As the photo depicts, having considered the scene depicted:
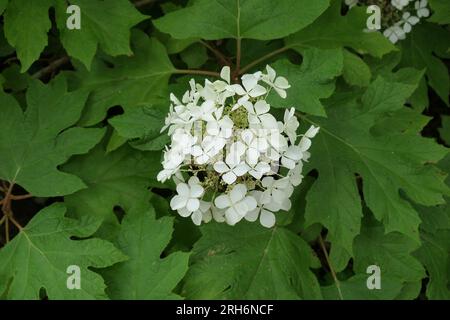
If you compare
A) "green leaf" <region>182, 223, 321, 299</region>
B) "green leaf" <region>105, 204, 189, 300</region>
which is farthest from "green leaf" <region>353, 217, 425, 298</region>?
"green leaf" <region>105, 204, 189, 300</region>

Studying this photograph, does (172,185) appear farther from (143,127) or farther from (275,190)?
(275,190)

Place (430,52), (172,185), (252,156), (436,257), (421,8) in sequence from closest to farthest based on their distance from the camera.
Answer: (252,156)
(172,185)
(436,257)
(421,8)
(430,52)

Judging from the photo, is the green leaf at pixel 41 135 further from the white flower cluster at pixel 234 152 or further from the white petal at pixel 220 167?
the white petal at pixel 220 167

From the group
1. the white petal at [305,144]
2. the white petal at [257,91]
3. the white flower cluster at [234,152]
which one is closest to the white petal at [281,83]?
the white flower cluster at [234,152]

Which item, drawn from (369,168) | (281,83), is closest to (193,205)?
(281,83)
